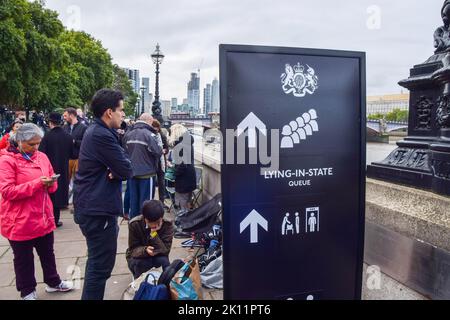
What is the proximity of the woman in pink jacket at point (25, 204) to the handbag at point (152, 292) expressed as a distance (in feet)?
4.13

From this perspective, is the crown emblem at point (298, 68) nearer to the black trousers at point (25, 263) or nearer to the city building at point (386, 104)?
the black trousers at point (25, 263)

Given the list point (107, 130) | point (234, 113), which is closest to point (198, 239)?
point (107, 130)

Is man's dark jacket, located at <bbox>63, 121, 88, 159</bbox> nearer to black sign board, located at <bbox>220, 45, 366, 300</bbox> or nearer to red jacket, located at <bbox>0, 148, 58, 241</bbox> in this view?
red jacket, located at <bbox>0, 148, 58, 241</bbox>

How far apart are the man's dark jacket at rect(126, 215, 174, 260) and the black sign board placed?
1.80 meters

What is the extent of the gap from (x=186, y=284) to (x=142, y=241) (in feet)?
3.31

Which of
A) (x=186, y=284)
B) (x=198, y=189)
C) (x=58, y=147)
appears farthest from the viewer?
(x=198, y=189)

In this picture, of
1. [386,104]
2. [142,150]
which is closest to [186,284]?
[142,150]

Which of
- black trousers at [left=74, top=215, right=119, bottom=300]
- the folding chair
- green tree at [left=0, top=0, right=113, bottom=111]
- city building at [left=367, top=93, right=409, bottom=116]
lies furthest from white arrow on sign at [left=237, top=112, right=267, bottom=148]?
city building at [left=367, top=93, right=409, bottom=116]

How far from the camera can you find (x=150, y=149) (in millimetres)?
6457

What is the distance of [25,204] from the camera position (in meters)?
3.66

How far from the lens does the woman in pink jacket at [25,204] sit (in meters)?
3.59

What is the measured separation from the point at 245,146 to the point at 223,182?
0.26 m

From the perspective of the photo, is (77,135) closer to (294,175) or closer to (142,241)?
(142,241)

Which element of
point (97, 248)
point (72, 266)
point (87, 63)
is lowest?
point (72, 266)
